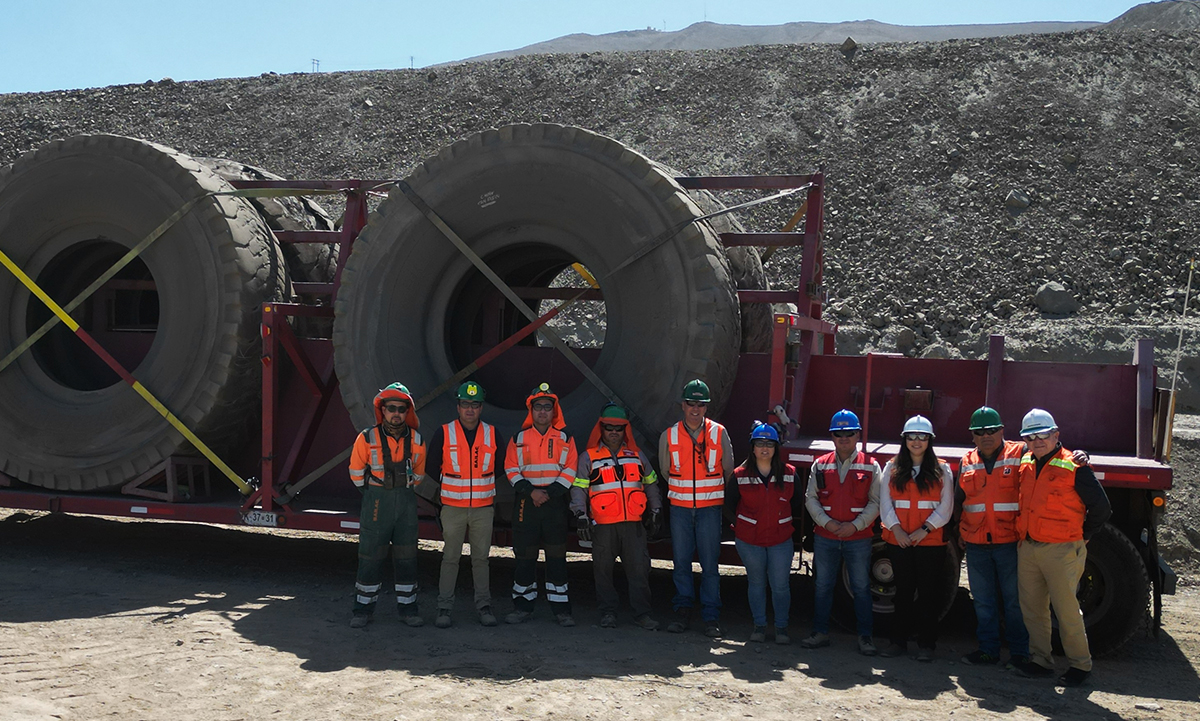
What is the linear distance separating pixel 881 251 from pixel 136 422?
2058 cm

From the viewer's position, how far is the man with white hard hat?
5.54m

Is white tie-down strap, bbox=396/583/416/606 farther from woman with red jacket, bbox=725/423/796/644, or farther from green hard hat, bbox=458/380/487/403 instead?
woman with red jacket, bbox=725/423/796/644

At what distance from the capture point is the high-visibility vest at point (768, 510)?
20.2 feet

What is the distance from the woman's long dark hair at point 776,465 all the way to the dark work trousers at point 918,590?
747 mm

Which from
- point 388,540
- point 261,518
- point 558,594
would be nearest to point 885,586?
point 558,594

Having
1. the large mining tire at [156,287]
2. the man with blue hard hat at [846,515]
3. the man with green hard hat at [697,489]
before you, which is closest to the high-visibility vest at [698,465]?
the man with green hard hat at [697,489]

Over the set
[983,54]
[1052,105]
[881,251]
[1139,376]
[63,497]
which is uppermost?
[983,54]

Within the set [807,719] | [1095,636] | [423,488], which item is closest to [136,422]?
[423,488]

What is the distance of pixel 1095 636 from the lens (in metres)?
6.08

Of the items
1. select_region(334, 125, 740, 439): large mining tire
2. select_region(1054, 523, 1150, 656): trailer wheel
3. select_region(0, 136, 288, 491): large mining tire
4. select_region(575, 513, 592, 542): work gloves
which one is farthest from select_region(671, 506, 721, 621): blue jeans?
select_region(0, 136, 288, 491): large mining tire

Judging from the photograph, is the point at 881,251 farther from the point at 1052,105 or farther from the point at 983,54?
the point at 983,54

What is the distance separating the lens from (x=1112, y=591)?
19.8 feet

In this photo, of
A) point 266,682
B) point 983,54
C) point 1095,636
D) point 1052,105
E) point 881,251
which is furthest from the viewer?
point 983,54

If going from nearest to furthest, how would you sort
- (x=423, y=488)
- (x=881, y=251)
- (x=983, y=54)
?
(x=423, y=488)
(x=881, y=251)
(x=983, y=54)
